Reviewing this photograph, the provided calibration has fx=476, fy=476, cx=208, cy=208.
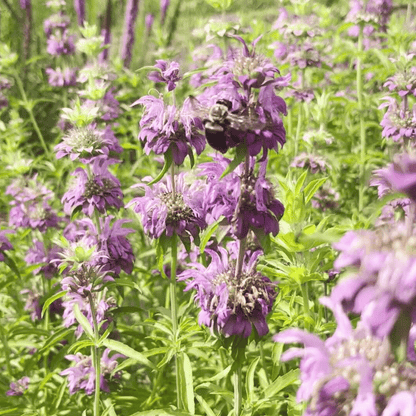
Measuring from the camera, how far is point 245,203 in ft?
7.65

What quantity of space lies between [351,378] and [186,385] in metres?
1.49

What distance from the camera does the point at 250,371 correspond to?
285 cm

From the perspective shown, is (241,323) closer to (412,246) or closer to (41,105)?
(412,246)

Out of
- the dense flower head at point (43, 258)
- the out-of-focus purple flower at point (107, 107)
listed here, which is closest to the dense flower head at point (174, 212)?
the dense flower head at point (43, 258)

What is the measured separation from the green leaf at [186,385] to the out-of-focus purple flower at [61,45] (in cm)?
497

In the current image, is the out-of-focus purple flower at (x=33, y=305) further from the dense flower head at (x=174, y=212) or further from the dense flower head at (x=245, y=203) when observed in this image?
the dense flower head at (x=245, y=203)

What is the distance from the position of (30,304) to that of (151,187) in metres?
1.89

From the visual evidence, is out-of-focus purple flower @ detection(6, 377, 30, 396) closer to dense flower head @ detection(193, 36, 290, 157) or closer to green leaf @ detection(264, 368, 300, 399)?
green leaf @ detection(264, 368, 300, 399)

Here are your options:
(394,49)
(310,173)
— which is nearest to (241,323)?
(310,173)

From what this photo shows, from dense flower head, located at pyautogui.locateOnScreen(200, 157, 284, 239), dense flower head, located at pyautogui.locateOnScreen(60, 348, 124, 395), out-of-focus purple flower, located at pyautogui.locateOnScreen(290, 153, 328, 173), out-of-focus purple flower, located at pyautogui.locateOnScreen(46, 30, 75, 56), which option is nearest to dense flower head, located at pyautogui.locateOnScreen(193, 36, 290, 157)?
dense flower head, located at pyautogui.locateOnScreen(200, 157, 284, 239)

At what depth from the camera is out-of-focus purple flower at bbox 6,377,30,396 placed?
3.55 meters

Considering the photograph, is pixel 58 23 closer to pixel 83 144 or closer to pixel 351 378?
pixel 83 144

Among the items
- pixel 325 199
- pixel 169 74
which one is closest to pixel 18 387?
pixel 169 74

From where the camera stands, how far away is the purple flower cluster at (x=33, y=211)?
4406 millimetres
